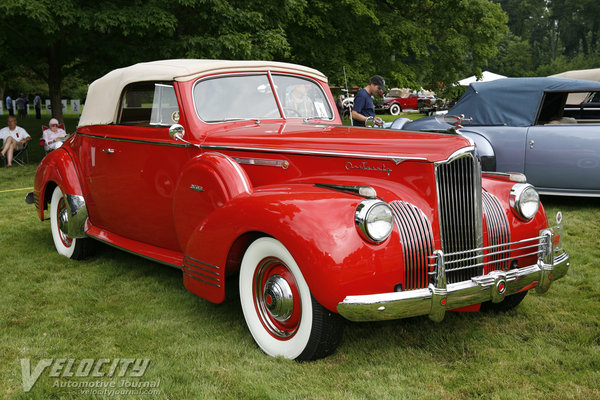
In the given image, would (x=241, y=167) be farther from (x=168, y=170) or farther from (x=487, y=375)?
Answer: (x=487, y=375)

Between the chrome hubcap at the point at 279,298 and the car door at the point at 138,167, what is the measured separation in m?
1.41

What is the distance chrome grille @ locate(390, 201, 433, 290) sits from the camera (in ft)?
9.93

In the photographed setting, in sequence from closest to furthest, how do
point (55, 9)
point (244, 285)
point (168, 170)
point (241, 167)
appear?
1. point (244, 285)
2. point (241, 167)
3. point (168, 170)
4. point (55, 9)

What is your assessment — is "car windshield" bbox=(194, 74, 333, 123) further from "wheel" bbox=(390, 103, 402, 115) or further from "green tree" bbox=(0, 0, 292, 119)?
"wheel" bbox=(390, 103, 402, 115)

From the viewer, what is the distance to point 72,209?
17.2 feet

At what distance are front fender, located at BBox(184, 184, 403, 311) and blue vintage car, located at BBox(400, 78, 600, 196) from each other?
4.80 m

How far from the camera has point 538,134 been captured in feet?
24.1

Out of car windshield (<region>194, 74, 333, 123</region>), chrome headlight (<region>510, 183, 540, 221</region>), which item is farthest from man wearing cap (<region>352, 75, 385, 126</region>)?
chrome headlight (<region>510, 183, 540, 221</region>)

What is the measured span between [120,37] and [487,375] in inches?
480

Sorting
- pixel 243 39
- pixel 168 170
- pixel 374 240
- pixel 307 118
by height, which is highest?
pixel 243 39

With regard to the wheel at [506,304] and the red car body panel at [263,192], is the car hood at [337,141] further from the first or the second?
the wheel at [506,304]

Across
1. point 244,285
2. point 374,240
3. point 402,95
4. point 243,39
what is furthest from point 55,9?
point 402,95

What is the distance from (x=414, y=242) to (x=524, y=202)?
107cm

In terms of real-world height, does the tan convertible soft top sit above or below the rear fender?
above
